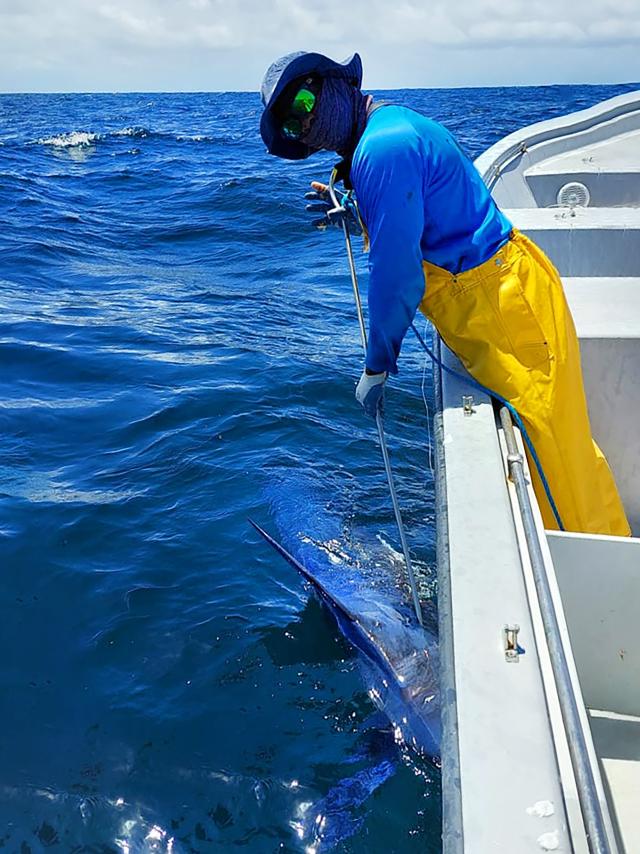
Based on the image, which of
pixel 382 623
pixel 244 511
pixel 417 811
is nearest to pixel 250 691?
pixel 382 623

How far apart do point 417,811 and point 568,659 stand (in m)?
1.44

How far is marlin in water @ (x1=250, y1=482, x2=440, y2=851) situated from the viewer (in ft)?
9.68


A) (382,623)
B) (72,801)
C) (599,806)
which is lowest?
(72,801)

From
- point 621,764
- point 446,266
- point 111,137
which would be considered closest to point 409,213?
point 446,266

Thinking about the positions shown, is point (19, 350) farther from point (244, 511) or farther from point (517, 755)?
point (517, 755)

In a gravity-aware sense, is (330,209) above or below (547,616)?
above

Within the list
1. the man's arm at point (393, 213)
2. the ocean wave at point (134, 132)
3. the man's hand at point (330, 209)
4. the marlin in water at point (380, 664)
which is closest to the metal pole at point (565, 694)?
the man's arm at point (393, 213)

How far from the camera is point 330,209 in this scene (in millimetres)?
3426

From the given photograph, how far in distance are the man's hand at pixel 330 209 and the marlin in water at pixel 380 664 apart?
4.45 ft

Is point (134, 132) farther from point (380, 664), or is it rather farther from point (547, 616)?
point (547, 616)

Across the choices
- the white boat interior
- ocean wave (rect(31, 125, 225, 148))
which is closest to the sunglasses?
the white boat interior

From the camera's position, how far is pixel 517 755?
59.7 inches

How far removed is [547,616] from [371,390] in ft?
4.41

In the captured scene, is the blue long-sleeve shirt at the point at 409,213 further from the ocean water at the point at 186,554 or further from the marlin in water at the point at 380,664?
the ocean water at the point at 186,554
